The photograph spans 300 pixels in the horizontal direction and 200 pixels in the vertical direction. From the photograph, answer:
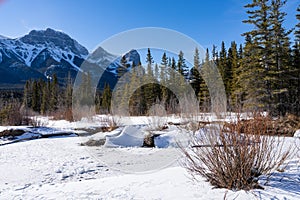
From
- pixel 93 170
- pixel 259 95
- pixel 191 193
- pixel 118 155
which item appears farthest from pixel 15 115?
pixel 259 95

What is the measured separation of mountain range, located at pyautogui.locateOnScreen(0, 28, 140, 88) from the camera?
310 feet

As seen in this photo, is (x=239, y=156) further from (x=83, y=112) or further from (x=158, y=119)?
(x=83, y=112)

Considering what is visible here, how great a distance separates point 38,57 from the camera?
4877 inches

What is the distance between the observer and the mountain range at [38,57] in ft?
310

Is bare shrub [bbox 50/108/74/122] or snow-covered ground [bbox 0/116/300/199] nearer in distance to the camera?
snow-covered ground [bbox 0/116/300/199]

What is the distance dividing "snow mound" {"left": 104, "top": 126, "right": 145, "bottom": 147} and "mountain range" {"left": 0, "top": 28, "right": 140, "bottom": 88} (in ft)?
251

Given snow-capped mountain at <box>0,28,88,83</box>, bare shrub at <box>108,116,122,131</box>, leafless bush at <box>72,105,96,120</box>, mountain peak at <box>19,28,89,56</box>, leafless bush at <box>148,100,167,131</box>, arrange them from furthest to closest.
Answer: mountain peak at <box>19,28,89,56</box>, snow-capped mountain at <box>0,28,88,83</box>, leafless bush at <box>72,105,96,120</box>, bare shrub at <box>108,116,122,131</box>, leafless bush at <box>148,100,167,131</box>

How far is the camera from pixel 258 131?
211 centimetres

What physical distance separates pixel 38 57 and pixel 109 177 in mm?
139206

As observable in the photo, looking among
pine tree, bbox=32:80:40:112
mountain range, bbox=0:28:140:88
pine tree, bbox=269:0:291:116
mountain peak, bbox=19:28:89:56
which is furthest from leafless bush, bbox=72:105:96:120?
mountain peak, bbox=19:28:89:56

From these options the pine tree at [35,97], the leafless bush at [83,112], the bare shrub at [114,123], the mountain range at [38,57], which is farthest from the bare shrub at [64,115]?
the mountain range at [38,57]

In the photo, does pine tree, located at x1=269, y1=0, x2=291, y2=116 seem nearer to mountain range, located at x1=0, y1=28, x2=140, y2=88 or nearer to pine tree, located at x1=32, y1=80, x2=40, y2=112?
pine tree, located at x1=32, y1=80, x2=40, y2=112

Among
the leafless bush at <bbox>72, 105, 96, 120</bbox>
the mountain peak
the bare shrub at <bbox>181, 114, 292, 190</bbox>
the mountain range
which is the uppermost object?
the mountain peak

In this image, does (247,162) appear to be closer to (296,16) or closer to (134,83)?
(134,83)
